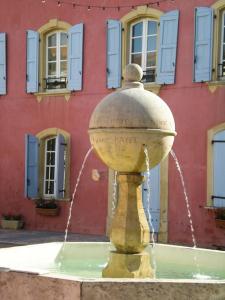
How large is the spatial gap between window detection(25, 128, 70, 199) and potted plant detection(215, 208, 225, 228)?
4.32 meters

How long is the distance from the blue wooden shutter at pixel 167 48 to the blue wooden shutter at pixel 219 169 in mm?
1879

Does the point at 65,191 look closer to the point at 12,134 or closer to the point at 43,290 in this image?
the point at 12,134

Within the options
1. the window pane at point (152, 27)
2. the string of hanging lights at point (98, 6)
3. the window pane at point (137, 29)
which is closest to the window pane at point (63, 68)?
the string of hanging lights at point (98, 6)

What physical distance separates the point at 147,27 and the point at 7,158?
5475 millimetres

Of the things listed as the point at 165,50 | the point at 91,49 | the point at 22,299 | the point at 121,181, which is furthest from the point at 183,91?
the point at 22,299

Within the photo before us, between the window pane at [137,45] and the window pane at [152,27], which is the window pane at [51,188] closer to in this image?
the window pane at [137,45]

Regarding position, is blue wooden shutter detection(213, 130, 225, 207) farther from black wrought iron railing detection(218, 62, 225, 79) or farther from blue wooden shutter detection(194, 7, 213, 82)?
blue wooden shutter detection(194, 7, 213, 82)

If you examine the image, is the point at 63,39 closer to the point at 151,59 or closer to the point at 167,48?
the point at 151,59

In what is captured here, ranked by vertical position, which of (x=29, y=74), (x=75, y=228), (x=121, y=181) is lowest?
(x=75, y=228)

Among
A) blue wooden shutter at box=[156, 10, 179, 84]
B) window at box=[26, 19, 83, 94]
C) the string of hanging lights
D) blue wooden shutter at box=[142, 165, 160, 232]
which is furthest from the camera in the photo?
window at box=[26, 19, 83, 94]

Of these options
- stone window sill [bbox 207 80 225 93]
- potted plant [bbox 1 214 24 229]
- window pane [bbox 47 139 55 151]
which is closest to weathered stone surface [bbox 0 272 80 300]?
stone window sill [bbox 207 80 225 93]

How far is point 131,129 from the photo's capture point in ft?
20.7

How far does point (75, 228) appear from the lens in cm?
1714

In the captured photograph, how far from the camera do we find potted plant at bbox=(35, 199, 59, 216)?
56.9ft
